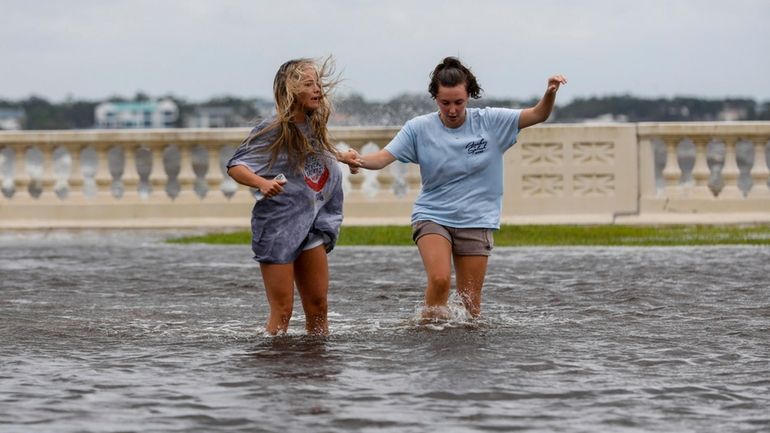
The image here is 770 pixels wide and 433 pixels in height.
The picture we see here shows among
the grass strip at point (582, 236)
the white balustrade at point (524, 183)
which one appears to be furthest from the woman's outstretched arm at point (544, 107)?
the white balustrade at point (524, 183)

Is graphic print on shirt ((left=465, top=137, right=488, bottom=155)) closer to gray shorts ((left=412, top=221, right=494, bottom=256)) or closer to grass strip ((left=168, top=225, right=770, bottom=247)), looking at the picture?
gray shorts ((left=412, top=221, right=494, bottom=256))

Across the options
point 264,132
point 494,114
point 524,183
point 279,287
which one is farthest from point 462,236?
point 524,183

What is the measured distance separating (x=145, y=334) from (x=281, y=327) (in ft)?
2.98

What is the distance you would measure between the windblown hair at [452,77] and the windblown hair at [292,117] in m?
0.66

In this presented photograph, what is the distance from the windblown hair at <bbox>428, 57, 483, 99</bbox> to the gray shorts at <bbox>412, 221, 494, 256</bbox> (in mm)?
693

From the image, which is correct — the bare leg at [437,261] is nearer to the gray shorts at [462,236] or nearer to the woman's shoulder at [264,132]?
the gray shorts at [462,236]

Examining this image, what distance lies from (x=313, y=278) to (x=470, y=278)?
1.04m

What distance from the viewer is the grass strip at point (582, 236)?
17.1 metres

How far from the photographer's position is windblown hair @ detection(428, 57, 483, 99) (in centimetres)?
916

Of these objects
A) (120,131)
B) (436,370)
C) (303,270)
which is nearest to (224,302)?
(303,270)

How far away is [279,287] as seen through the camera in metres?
8.88

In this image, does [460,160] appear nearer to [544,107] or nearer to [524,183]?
[544,107]

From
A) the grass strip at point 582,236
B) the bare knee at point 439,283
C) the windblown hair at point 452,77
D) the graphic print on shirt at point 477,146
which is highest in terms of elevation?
the windblown hair at point 452,77

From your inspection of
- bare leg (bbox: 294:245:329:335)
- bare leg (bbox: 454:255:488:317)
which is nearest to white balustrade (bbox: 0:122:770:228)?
bare leg (bbox: 454:255:488:317)
